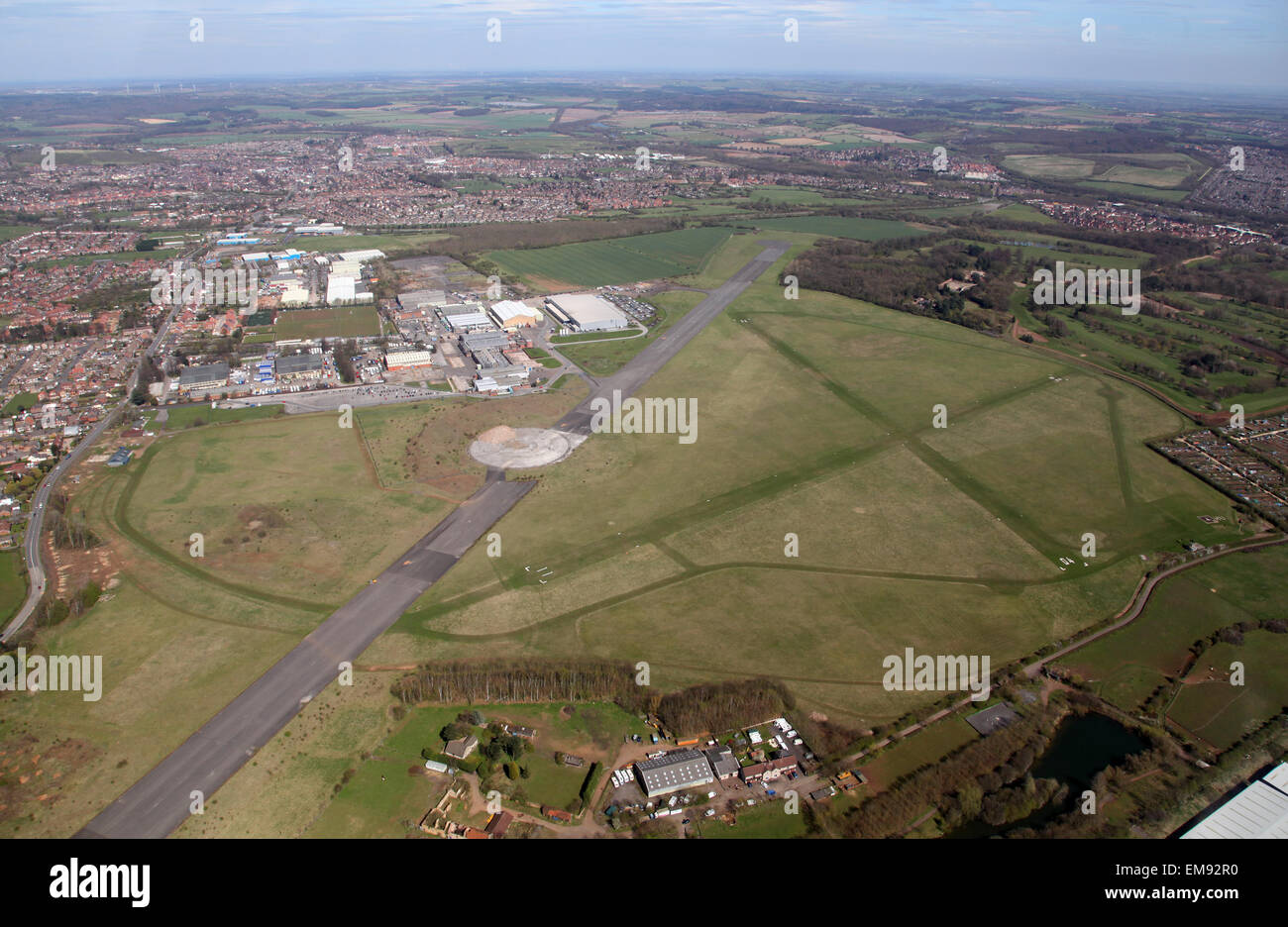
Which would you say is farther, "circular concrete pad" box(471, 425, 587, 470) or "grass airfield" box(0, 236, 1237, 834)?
"circular concrete pad" box(471, 425, 587, 470)

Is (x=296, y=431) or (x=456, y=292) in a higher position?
(x=456, y=292)

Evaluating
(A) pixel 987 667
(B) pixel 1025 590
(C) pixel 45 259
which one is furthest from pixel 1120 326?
(C) pixel 45 259

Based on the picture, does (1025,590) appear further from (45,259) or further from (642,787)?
(45,259)

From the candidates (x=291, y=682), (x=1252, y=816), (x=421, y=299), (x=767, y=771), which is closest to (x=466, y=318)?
(x=421, y=299)

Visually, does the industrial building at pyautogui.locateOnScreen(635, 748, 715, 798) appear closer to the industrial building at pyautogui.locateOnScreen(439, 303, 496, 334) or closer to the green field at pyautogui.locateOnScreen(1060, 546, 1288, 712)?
the green field at pyautogui.locateOnScreen(1060, 546, 1288, 712)

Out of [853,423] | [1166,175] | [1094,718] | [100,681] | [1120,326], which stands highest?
[1166,175]

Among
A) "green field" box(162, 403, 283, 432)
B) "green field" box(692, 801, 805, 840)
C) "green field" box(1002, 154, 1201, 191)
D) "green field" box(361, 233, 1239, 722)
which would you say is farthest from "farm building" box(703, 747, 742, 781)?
"green field" box(1002, 154, 1201, 191)

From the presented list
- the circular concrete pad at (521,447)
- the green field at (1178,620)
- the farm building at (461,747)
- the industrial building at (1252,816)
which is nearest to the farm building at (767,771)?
the farm building at (461,747)
